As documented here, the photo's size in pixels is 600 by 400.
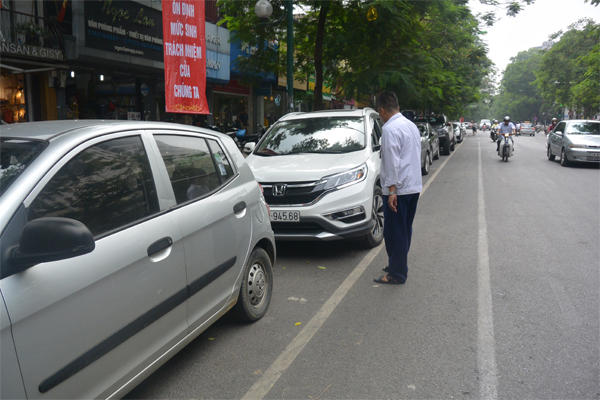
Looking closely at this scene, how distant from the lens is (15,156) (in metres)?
2.29

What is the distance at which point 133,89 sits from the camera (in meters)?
16.1

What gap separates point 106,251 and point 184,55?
8115 mm

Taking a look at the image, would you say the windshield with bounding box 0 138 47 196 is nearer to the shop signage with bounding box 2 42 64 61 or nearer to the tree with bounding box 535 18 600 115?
the shop signage with bounding box 2 42 64 61

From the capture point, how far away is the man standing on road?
483 cm

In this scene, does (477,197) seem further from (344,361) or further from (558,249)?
(344,361)

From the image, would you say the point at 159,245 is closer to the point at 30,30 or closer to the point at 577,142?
the point at 30,30

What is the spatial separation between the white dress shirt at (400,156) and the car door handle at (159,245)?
271 cm

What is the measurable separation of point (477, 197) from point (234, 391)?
8818 mm

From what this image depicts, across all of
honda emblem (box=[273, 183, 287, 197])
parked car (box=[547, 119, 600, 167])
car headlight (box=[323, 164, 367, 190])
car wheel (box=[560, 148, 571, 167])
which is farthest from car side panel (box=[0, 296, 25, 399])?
car wheel (box=[560, 148, 571, 167])

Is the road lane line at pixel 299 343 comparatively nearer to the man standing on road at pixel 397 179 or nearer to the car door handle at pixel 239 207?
the man standing on road at pixel 397 179

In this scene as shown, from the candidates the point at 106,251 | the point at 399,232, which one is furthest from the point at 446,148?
the point at 106,251

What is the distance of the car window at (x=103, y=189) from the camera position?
7.30 feet

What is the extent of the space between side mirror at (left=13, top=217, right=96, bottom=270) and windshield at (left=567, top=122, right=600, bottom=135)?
63.1 ft

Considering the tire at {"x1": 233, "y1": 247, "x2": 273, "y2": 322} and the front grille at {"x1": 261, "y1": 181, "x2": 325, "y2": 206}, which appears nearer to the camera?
the tire at {"x1": 233, "y1": 247, "x2": 273, "y2": 322}
